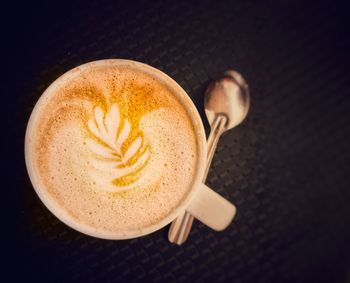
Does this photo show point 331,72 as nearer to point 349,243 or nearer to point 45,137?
point 349,243

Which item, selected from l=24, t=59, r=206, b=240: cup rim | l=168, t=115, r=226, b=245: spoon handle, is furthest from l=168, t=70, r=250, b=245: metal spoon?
l=24, t=59, r=206, b=240: cup rim

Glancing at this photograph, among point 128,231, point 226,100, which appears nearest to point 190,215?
point 128,231

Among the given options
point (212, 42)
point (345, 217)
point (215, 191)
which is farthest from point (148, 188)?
point (345, 217)

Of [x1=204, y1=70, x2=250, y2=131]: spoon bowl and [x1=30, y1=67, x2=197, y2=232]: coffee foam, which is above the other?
[x1=204, y1=70, x2=250, y2=131]: spoon bowl

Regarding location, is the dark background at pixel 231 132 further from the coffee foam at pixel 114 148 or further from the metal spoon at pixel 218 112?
the coffee foam at pixel 114 148

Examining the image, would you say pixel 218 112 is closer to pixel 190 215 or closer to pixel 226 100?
pixel 226 100

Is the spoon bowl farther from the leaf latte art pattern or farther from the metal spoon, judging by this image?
the leaf latte art pattern

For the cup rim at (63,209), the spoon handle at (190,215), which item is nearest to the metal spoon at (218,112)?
the spoon handle at (190,215)
